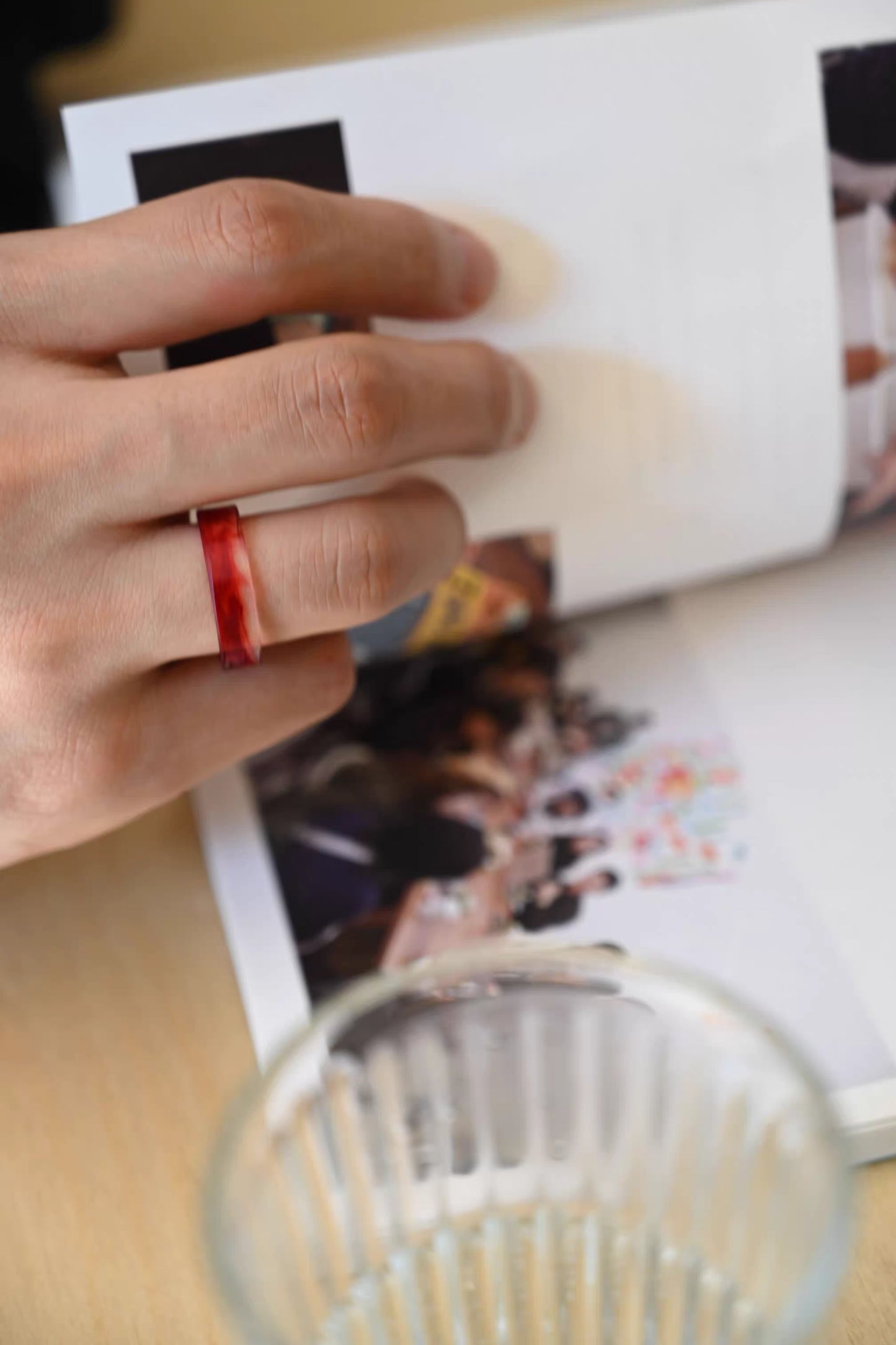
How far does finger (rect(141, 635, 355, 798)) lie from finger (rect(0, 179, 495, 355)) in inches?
5.1

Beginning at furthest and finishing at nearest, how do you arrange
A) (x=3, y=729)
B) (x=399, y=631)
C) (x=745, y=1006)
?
1. (x=399, y=631)
2. (x=3, y=729)
3. (x=745, y=1006)

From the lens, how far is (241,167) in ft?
1.56

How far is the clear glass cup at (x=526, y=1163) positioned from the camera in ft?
0.94

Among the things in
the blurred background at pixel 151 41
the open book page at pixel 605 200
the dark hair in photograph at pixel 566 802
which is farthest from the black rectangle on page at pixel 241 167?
the blurred background at pixel 151 41

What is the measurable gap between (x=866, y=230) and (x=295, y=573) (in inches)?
12.2

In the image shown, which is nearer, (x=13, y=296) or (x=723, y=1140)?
(x=723, y=1140)

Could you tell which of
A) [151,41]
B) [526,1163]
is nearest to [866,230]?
[526,1163]

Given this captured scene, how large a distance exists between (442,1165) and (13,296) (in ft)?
1.09

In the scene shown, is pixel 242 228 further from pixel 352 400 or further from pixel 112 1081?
pixel 112 1081

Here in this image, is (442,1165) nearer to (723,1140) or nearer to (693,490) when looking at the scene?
(723,1140)

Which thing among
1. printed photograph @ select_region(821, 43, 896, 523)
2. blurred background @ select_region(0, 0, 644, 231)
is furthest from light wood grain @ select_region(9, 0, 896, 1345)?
blurred background @ select_region(0, 0, 644, 231)

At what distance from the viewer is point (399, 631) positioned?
0.55 metres

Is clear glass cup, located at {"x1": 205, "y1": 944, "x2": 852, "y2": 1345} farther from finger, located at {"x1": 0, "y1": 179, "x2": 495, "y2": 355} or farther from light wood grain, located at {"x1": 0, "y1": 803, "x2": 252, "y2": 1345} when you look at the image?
finger, located at {"x1": 0, "y1": 179, "x2": 495, "y2": 355}

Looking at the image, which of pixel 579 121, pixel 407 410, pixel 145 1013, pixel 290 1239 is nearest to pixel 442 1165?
pixel 290 1239
